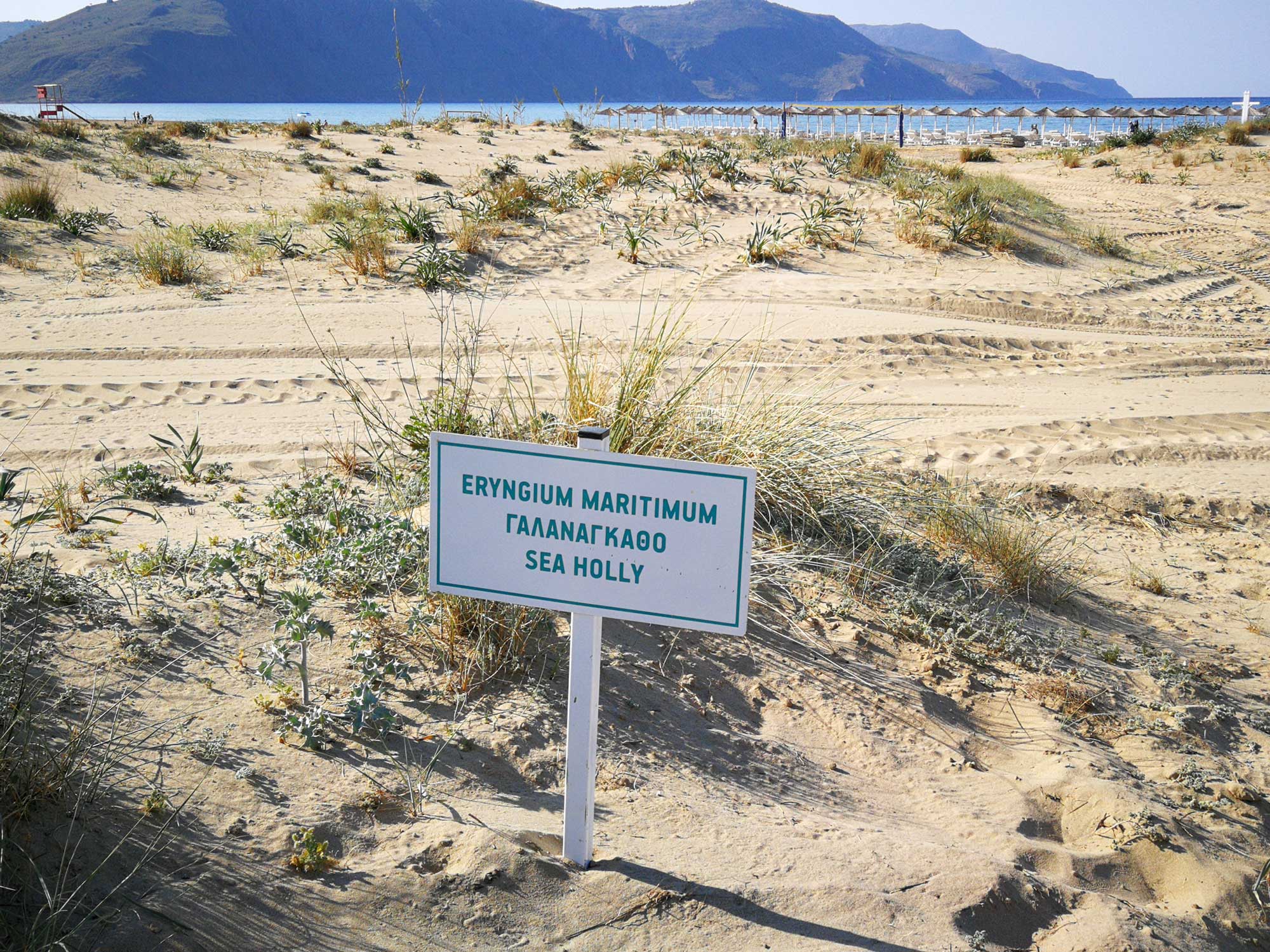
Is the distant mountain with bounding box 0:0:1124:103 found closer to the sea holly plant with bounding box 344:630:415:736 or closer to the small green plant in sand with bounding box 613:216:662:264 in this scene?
the small green plant in sand with bounding box 613:216:662:264

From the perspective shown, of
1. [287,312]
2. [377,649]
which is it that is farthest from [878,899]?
[287,312]

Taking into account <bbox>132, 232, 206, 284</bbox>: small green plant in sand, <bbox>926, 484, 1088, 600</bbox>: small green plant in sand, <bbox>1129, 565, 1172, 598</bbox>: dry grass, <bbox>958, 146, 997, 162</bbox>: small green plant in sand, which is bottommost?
<bbox>1129, 565, 1172, 598</bbox>: dry grass

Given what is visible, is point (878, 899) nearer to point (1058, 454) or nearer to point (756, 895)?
point (756, 895)

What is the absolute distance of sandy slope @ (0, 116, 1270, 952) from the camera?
2363 mm

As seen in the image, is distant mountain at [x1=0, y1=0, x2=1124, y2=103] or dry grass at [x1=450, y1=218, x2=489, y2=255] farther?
distant mountain at [x1=0, y1=0, x2=1124, y2=103]

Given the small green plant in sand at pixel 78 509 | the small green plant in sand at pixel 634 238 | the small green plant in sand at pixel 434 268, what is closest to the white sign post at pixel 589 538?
the small green plant in sand at pixel 78 509

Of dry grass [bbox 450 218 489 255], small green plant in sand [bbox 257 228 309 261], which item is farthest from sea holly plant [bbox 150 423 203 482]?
dry grass [bbox 450 218 489 255]

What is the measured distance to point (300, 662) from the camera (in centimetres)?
304

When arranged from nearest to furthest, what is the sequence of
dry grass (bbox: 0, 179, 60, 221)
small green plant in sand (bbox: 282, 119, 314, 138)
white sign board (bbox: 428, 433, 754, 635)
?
1. white sign board (bbox: 428, 433, 754, 635)
2. dry grass (bbox: 0, 179, 60, 221)
3. small green plant in sand (bbox: 282, 119, 314, 138)

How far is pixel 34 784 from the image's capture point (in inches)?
86.9

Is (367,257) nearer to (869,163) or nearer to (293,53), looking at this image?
(869,163)

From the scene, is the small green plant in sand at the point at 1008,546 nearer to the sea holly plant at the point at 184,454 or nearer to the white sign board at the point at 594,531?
the white sign board at the point at 594,531

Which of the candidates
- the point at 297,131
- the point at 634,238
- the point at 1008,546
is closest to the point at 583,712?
the point at 1008,546

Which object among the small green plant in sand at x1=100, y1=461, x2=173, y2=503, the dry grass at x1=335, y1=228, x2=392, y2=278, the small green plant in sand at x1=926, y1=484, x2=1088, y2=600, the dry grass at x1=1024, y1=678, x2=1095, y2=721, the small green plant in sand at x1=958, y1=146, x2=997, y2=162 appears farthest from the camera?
the small green plant in sand at x1=958, y1=146, x2=997, y2=162
